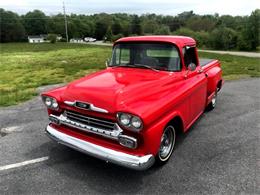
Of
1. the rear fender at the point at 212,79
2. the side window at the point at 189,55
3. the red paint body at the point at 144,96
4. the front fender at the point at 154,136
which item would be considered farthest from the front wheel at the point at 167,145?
the rear fender at the point at 212,79

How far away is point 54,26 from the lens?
9700cm

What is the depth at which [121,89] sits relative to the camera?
11.8 feet

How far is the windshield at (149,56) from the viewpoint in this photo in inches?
172

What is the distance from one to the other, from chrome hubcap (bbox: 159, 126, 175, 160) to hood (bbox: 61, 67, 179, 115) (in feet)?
2.00

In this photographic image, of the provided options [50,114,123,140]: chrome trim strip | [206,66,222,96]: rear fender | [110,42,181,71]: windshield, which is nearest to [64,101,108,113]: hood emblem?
[50,114,123,140]: chrome trim strip

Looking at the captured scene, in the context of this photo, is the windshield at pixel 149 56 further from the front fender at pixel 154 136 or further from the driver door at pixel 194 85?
the front fender at pixel 154 136

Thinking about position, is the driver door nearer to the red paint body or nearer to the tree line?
the red paint body

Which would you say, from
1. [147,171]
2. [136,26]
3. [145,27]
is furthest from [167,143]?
[136,26]

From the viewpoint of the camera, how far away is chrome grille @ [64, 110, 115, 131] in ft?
10.7

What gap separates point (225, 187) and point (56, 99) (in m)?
2.56

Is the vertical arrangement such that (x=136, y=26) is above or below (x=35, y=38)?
above

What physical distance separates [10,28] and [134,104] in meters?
93.2

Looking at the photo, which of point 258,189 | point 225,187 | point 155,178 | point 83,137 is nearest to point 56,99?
point 83,137

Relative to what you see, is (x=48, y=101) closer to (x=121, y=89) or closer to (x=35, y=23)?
(x=121, y=89)
